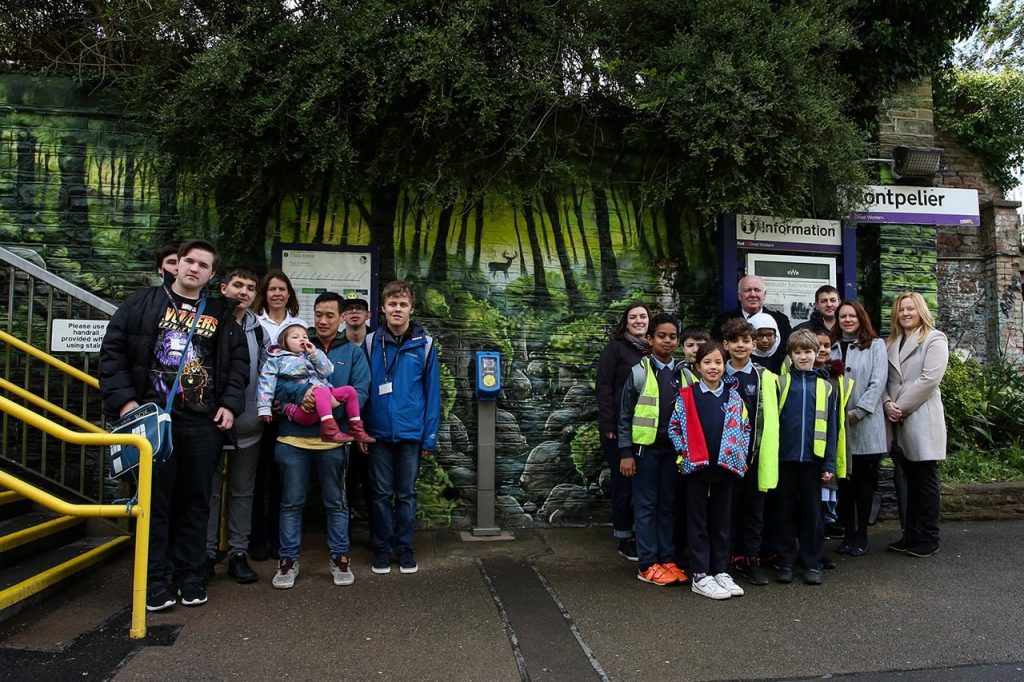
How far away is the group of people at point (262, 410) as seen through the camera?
154 inches

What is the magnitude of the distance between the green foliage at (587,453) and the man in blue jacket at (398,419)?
1663 mm

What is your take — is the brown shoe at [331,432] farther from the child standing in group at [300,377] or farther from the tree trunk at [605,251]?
the tree trunk at [605,251]

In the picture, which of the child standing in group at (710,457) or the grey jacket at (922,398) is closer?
the child standing in group at (710,457)

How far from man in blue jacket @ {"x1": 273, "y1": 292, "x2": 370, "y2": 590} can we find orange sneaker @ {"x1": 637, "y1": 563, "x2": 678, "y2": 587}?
1.88 m

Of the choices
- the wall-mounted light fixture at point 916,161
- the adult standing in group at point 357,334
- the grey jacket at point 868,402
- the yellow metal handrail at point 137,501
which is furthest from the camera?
the wall-mounted light fixture at point 916,161

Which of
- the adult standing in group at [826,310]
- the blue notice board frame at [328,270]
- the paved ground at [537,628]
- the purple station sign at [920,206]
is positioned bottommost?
the paved ground at [537,628]

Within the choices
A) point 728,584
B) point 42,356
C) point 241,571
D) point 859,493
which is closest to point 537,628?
point 728,584

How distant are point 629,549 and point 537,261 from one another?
2.52 metres

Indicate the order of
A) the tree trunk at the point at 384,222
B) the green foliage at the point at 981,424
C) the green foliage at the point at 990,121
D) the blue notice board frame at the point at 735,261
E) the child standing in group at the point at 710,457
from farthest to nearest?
the green foliage at the point at 990,121 → the green foliage at the point at 981,424 → the blue notice board frame at the point at 735,261 → the tree trunk at the point at 384,222 → the child standing in group at the point at 710,457

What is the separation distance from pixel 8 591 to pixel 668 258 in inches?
208

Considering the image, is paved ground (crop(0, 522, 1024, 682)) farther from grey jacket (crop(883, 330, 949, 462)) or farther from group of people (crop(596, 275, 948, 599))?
grey jacket (crop(883, 330, 949, 462))

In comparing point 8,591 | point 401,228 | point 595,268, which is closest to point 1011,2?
point 595,268

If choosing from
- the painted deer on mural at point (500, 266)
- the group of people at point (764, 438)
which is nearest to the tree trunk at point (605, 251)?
the painted deer on mural at point (500, 266)

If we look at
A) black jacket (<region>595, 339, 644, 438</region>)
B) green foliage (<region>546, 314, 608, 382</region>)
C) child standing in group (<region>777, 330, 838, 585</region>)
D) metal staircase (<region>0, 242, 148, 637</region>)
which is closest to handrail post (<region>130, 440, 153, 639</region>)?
metal staircase (<region>0, 242, 148, 637</region>)
